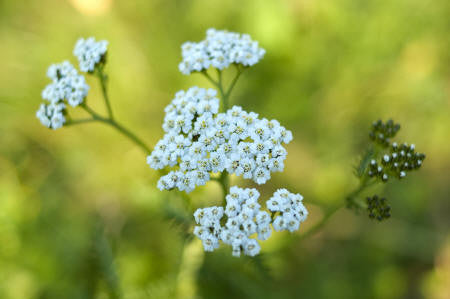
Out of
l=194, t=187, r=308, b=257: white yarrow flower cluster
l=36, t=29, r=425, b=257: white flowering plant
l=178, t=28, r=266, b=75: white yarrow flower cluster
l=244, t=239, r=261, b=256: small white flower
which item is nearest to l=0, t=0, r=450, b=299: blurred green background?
l=36, t=29, r=425, b=257: white flowering plant

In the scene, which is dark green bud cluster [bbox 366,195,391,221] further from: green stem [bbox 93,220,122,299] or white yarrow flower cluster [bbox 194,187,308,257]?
green stem [bbox 93,220,122,299]

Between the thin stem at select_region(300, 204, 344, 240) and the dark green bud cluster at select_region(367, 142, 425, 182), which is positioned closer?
the dark green bud cluster at select_region(367, 142, 425, 182)

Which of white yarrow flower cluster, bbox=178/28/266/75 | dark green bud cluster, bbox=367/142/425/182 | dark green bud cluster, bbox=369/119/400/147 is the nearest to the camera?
dark green bud cluster, bbox=367/142/425/182

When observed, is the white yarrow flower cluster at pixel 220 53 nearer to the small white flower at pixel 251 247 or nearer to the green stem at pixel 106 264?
the small white flower at pixel 251 247

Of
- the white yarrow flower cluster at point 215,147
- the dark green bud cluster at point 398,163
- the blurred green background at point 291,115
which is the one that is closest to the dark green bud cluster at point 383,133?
the dark green bud cluster at point 398,163

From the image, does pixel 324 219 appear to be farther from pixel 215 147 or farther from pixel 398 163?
pixel 215 147

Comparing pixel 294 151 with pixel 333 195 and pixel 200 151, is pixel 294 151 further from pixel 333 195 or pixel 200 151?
pixel 200 151

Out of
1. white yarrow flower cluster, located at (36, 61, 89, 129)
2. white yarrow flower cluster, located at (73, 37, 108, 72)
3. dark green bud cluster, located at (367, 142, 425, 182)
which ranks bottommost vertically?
dark green bud cluster, located at (367, 142, 425, 182)
